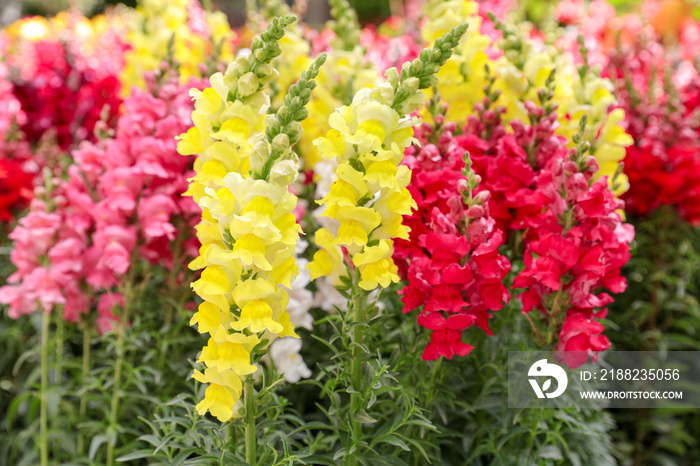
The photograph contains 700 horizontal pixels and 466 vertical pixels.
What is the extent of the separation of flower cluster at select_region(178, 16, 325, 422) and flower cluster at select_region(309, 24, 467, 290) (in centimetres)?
13

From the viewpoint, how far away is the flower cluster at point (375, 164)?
4.34 ft

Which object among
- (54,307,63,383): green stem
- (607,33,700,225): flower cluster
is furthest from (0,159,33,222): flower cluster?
(607,33,700,225): flower cluster

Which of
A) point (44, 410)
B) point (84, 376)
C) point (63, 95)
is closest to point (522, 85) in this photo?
point (84, 376)

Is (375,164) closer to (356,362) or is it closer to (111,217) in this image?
(356,362)

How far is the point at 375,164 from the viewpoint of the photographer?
1.35 m

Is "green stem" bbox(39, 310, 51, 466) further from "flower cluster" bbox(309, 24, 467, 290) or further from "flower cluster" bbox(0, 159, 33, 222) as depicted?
"flower cluster" bbox(309, 24, 467, 290)

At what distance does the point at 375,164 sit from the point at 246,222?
1.07ft

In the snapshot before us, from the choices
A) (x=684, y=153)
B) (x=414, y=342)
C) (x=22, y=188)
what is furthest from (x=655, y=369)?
(x=22, y=188)

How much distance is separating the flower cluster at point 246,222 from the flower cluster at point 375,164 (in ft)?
0.42

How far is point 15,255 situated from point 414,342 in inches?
55.8

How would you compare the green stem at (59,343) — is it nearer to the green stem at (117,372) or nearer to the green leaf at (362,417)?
the green stem at (117,372)

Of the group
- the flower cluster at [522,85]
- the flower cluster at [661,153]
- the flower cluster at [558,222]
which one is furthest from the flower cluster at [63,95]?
the flower cluster at [661,153]

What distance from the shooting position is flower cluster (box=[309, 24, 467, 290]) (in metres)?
1.32

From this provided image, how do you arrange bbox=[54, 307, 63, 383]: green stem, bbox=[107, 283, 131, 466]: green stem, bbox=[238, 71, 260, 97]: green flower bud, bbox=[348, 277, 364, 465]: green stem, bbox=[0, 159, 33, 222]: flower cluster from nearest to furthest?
bbox=[238, 71, 260, 97]: green flower bud → bbox=[348, 277, 364, 465]: green stem → bbox=[107, 283, 131, 466]: green stem → bbox=[54, 307, 63, 383]: green stem → bbox=[0, 159, 33, 222]: flower cluster
